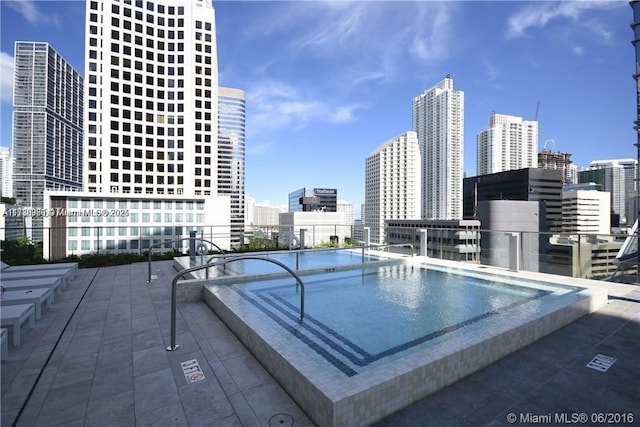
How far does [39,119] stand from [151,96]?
5232cm

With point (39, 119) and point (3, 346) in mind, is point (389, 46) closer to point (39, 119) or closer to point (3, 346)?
point (3, 346)

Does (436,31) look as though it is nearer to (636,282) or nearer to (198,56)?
(636,282)

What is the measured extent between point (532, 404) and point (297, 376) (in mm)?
1913

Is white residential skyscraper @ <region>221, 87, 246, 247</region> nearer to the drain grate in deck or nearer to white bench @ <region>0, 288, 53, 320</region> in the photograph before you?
white bench @ <region>0, 288, 53, 320</region>

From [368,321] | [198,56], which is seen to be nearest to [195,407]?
[368,321]

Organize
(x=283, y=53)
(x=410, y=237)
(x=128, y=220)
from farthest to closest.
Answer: (x=128, y=220) → (x=283, y=53) → (x=410, y=237)

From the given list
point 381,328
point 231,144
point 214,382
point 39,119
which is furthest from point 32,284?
point 231,144

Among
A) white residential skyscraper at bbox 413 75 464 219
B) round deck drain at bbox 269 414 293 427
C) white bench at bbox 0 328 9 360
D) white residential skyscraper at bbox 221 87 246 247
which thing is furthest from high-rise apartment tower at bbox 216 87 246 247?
round deck drain at bbox 269 414 293 427

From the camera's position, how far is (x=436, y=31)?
1585 cm

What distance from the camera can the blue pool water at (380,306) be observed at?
327cm

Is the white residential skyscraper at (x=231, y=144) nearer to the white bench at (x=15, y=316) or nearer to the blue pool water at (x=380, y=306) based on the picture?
the blue pool water at (x=380, y=306)

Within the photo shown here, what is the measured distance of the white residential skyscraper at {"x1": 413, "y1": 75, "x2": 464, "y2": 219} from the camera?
365 ft

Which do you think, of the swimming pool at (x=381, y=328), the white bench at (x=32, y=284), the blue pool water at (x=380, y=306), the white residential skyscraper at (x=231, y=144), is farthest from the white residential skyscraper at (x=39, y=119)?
the swimming pool at (x=381, y=328)

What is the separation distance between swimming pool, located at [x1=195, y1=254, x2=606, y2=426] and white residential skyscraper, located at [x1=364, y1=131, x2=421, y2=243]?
359ft
